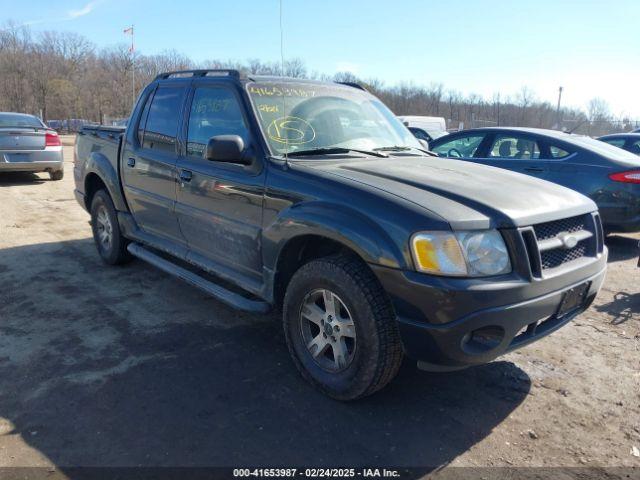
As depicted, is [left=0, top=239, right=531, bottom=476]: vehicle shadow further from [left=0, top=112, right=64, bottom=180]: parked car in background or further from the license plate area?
[left=0, top=112, right=64, bottom=180]: parked car in background

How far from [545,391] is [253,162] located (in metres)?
2.46

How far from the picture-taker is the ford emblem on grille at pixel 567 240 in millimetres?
2883

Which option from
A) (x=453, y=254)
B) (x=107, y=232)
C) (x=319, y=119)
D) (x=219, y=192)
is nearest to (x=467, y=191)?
(x=453, y=254)

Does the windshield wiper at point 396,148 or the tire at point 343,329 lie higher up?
the windshield wiper at point 396,148

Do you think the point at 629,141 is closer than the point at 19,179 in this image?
Yes

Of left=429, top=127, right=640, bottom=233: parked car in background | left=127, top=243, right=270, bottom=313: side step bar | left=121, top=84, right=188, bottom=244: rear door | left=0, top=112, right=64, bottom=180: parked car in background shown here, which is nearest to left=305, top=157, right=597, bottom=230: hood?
left=127, top=243, right=270, bottom=313: side step bar

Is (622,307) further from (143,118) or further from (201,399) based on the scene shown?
(143,118)

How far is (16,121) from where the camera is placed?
36.8 feet

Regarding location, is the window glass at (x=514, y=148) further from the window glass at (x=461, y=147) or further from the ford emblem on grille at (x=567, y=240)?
the ford emblem on grille at (x=567, y=240)

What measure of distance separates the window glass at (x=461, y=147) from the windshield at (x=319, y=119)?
3636 mm

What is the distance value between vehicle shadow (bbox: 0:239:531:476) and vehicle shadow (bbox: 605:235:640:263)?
12.8 feet

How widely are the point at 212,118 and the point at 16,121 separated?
9.53m

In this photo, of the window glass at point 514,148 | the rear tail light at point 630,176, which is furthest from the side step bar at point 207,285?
the rear tail light at point 630,176

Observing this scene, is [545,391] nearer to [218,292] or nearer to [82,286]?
[218,292]
